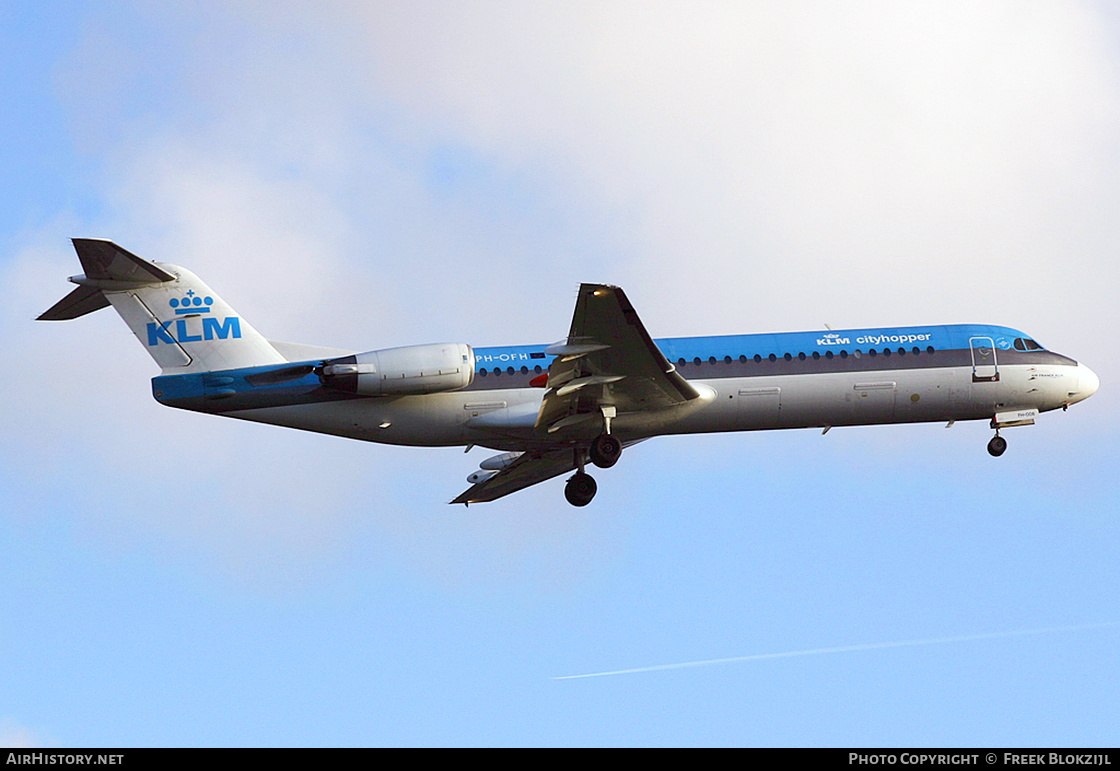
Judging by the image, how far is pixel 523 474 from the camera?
115 feet

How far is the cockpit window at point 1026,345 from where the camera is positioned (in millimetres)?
33981

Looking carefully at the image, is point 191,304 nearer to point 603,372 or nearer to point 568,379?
point 568,379

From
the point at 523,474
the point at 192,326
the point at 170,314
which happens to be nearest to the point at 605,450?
the point at 523,474

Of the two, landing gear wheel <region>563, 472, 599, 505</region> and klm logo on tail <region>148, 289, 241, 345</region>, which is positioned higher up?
klm logo on tail <region>148, 289, 241, 345</region>

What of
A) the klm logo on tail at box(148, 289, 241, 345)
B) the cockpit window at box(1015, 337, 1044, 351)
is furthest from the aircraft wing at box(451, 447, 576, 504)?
the cockpit window at box(1015, 337, 1044, 351)

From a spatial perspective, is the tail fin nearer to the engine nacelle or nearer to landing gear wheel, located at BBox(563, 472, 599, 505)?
the engine nacelle

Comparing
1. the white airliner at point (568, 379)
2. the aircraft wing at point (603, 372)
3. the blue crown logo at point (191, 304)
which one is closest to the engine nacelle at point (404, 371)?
the white airliner at point (568, 379)

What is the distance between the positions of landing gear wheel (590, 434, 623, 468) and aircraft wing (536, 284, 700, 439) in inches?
17.1

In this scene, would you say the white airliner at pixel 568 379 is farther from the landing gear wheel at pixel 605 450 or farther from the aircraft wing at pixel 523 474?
the aircraft wing at pixel 523 474

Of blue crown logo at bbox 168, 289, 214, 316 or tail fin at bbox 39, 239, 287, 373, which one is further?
blue crown logo at bbox 168, 289, 214, 316

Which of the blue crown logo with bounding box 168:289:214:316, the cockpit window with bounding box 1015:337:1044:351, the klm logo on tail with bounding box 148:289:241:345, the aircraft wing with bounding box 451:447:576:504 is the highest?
the blue crown logo with bounding box 168:289:214:316

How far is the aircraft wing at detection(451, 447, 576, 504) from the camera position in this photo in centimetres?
3366

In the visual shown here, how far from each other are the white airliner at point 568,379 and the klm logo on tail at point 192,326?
0.10ft

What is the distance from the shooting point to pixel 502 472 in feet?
115
